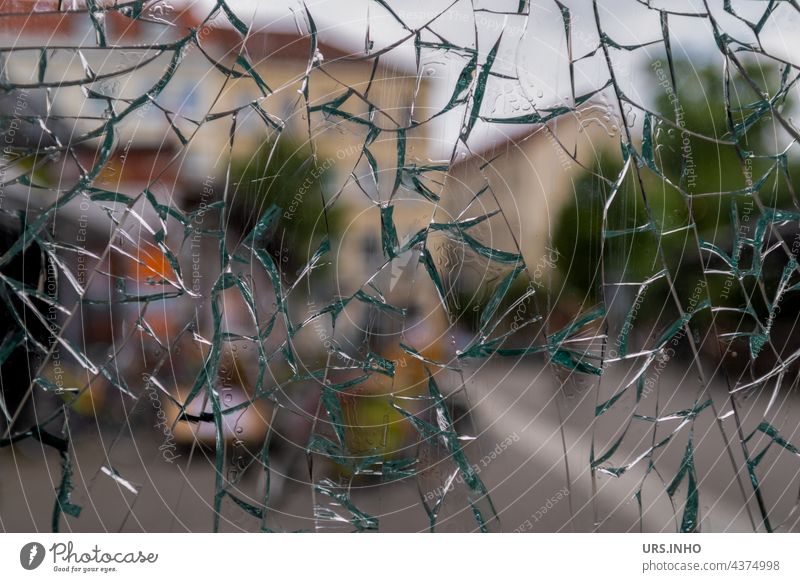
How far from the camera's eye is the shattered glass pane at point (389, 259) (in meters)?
1.79

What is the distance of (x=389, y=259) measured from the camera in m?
1.83

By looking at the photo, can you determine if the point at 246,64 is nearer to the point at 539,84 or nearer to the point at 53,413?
the point at 539,84

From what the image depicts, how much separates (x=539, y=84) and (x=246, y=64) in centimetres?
77

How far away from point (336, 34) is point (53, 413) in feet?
4.06

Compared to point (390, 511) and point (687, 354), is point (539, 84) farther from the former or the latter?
point (390, 511)

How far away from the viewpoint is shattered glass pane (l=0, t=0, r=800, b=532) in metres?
1.79

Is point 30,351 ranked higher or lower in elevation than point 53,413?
higher

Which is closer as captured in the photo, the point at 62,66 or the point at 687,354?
the point at 62,66

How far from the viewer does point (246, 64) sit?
5.88ft

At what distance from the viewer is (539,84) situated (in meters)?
1.84
